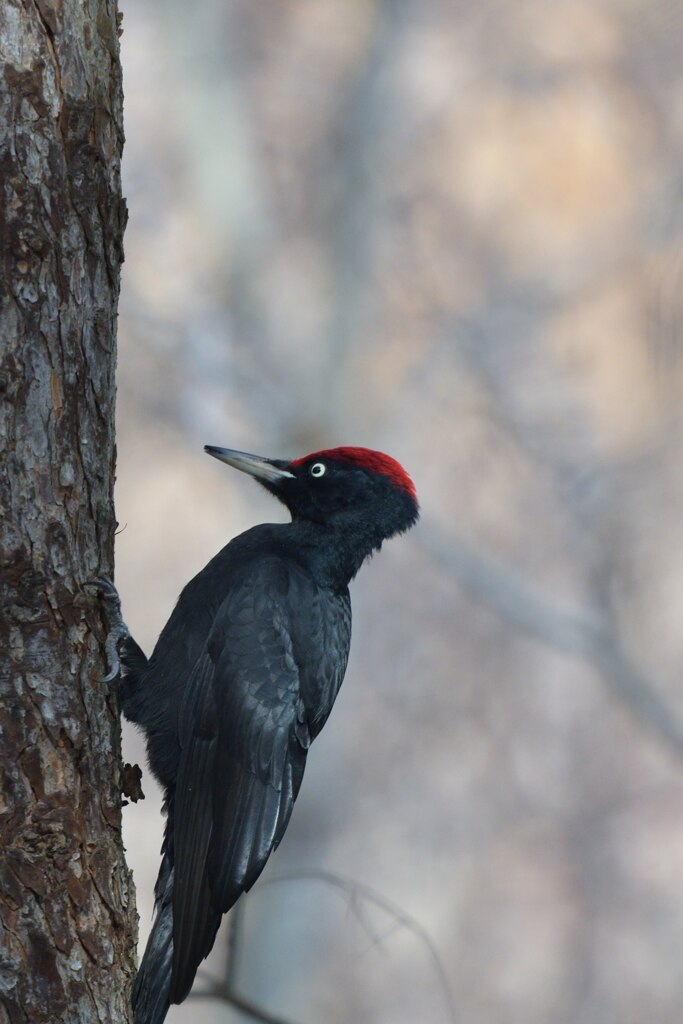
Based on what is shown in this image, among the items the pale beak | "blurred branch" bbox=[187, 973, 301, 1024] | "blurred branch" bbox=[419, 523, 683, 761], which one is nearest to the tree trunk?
"blurred branch" bbox=[187, 973, 301, 1024]

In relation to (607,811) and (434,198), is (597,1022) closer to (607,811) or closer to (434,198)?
(607,811)

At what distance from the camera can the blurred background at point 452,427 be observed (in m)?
4.93

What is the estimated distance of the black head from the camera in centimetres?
290

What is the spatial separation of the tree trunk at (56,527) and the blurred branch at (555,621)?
10.2 ft

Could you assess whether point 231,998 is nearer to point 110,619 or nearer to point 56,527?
point 110,619

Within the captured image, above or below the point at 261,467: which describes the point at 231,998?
below

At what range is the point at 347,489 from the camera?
291 cm

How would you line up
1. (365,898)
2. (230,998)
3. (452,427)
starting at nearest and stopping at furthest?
1. (230,998)
2. (365,898)
3. (452,427)

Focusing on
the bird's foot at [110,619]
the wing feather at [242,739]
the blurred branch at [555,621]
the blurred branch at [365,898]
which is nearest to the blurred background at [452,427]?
the blurred branch at [555,621]

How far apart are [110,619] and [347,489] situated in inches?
34.1

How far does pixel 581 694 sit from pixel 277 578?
2.82m

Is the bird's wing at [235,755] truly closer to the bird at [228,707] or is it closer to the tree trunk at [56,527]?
the bird at [228,707]

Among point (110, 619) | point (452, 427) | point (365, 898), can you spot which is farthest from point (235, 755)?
point (452, 427)

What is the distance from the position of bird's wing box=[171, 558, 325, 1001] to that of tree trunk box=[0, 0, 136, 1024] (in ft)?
1.00
